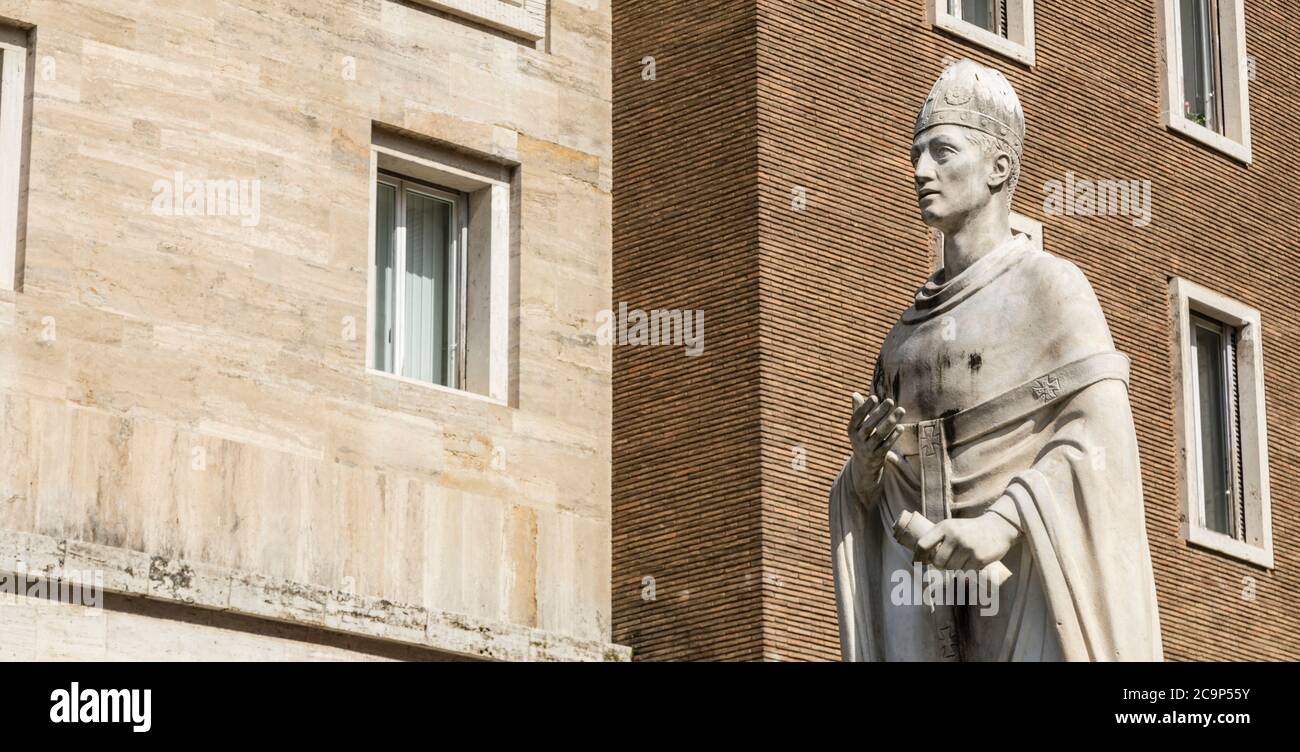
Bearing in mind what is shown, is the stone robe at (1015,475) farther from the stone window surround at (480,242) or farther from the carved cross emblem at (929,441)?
the stone window surround at (480,242)

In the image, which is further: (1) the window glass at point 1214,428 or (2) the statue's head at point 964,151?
(1) the window glass at point 1214,428

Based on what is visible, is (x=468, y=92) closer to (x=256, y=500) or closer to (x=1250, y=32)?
(x=256, y=500)

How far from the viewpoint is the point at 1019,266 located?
10.6 meters

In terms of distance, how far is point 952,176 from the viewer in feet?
35.6

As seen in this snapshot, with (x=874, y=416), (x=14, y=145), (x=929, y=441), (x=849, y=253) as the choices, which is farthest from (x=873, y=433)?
(x=849, y=253)

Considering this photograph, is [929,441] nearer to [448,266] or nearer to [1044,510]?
[1044,510]

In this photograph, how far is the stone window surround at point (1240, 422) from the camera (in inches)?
1121

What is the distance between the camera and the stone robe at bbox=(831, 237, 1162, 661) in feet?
33.0

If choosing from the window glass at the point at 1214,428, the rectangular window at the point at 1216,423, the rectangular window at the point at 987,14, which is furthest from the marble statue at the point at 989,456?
the window glass at the point at 1214,428

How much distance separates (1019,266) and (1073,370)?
57 cm

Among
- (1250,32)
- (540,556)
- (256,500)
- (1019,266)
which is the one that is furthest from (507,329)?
(1019,266)

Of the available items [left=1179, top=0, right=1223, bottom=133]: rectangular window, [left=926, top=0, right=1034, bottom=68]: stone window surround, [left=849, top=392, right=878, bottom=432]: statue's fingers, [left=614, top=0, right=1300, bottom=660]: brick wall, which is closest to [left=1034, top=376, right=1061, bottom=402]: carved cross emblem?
[left=849, top=392, right=878, bottom=432]: statue's fingers

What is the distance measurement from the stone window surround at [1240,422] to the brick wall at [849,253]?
148 millimetres

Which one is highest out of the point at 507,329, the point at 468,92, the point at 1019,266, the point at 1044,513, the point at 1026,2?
the point at 1026,2
